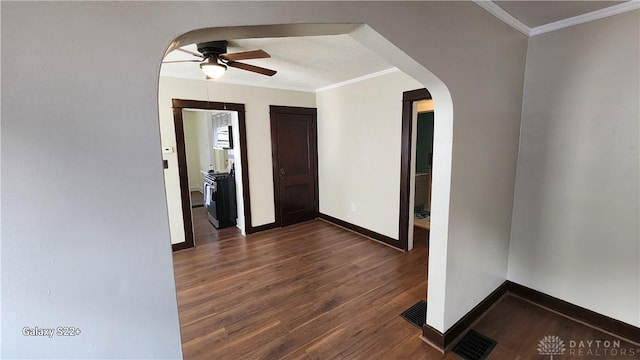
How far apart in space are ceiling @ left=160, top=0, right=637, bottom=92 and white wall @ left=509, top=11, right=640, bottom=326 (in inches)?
10.2

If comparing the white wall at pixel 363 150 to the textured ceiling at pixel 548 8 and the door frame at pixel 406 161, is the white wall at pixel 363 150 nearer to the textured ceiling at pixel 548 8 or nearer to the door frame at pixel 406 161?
the door frame at pixel 406 161

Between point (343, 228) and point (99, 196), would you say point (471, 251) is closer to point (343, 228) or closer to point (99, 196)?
point (99, 196)

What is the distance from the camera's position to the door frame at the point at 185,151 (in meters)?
3.49

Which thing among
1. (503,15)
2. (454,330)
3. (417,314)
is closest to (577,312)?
(454,330)

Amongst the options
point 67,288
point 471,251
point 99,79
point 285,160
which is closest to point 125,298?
point 67,288

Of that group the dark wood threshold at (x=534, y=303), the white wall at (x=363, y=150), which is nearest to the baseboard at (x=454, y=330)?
the dark wood threshold at (x=534, y=303)

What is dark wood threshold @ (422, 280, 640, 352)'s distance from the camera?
189 centimetres

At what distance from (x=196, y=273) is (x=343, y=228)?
2.28 metres

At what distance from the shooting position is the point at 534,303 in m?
2.35

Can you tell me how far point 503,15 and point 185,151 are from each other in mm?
3687

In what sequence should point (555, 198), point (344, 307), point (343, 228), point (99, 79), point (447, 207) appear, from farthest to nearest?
point (343, 228) < point (344, 307) < point (555, 198) < point (447, 207) < point (99, 79)

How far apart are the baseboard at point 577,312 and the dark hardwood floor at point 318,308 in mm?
65

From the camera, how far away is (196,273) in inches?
118

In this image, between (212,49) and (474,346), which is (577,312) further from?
(212,49)
